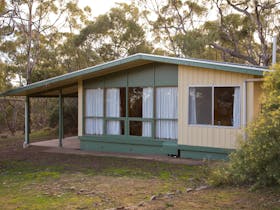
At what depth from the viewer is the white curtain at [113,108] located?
12307 millimetres

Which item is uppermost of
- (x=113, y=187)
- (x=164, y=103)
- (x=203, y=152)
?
(x=164, y=103)

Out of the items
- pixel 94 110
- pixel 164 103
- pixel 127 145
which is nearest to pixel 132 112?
pixel 127 145

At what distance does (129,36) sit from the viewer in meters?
26.7

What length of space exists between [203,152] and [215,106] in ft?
4.39

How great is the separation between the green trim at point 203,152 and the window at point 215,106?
70cm

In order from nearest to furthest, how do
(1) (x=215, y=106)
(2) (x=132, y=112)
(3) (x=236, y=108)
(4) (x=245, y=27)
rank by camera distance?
(3) (x=236, y=108) < (1) (x=215, y=106) < (2) (x=132, y=112) < (4) (x=245, y=27)

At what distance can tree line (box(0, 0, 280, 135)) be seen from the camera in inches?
843

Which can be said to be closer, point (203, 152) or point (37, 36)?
point (203, 152)

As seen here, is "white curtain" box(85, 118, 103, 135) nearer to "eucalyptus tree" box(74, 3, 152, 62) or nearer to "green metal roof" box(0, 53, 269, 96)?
"green metal roof" box(0, 53, 269, 96)

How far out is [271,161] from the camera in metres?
5.66

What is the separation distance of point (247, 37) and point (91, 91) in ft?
46.4

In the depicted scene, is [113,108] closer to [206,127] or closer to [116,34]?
[206,127]

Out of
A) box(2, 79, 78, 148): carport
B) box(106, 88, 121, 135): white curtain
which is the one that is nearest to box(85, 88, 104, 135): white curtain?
box(106, 88, 121, 135): white curtain

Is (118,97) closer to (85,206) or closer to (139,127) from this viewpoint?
(139,127)
